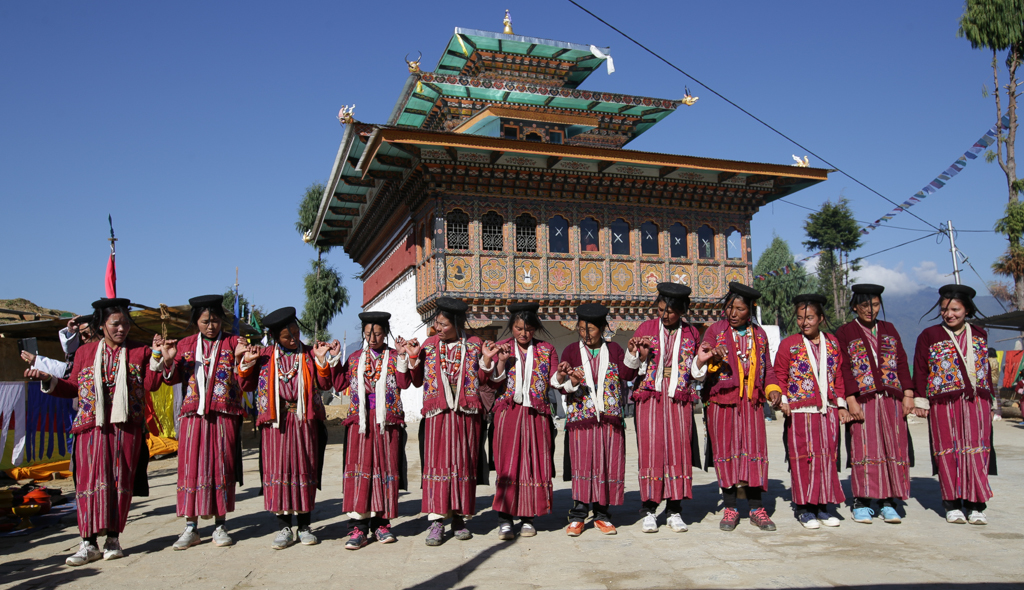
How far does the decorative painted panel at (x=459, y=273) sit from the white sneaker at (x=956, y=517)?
11.3 metres

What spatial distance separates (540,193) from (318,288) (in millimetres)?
18427

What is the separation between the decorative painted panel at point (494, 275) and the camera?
15.7 m

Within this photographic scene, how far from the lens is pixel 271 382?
17.2ft

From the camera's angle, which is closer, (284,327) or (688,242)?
(284,327)

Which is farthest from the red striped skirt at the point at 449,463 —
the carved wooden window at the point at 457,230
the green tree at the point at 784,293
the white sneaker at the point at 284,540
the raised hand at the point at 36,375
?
the green tree at the point at 784,293

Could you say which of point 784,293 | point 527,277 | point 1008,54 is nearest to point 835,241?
point 784,293

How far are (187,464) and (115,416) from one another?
602 mm

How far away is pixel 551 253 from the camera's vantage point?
16375 millimetres

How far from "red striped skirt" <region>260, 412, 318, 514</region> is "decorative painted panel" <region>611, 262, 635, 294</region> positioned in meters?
12.2

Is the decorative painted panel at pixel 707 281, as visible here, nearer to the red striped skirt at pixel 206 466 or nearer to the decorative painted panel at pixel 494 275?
the decorative painted panel at pixel 494 275

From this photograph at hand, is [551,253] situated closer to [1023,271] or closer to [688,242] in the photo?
[688,242]

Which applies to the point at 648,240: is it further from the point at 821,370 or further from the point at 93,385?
the point at 93,385

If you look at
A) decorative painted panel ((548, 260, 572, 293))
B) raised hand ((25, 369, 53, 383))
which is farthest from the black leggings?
decorative painted panel ((548, 260, 572, 293))

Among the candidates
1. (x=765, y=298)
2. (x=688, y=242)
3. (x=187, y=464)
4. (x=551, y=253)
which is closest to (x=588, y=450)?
(x=187, y=464)
